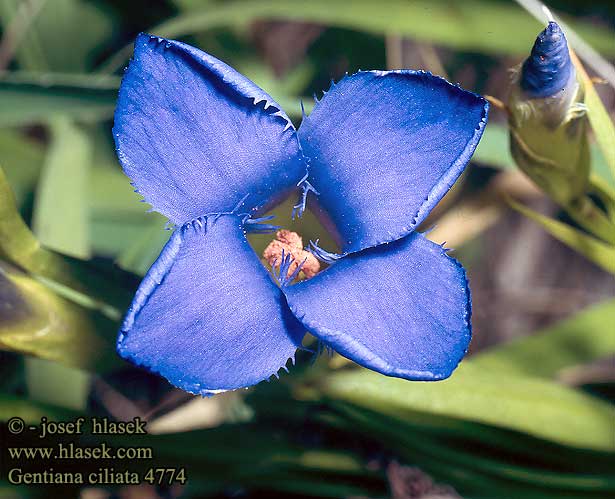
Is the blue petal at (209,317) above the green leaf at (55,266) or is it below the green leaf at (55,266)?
above

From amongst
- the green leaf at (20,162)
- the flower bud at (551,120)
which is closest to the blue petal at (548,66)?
the flower bud at (551,120)

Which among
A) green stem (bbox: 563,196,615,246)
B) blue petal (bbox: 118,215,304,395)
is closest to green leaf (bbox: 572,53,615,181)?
green stem (bbox: 563,196,615,246)

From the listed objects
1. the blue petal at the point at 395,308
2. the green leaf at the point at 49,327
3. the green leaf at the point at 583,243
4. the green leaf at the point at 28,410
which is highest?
the blue petal at the point at 395,308

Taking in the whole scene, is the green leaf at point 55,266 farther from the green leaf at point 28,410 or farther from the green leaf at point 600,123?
the green leaf at point 600,123

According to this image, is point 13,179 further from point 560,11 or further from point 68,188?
point 560,11

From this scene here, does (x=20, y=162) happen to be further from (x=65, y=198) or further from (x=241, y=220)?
(x=241, y=220)

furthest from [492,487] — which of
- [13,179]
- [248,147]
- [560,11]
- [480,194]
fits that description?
[13,179]

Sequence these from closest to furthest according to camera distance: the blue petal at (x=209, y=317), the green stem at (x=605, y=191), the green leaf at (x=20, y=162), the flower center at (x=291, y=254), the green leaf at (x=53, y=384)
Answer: the blue petal at (x=209, y=317)
the flower center at (x=291, y=254)
the green stem at (x=605, y=191)
the green leaf at (x=53, y=384)
the green leaf at (x=20, y=162)

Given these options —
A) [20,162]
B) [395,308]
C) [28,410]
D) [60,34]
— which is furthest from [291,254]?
[60,34]
